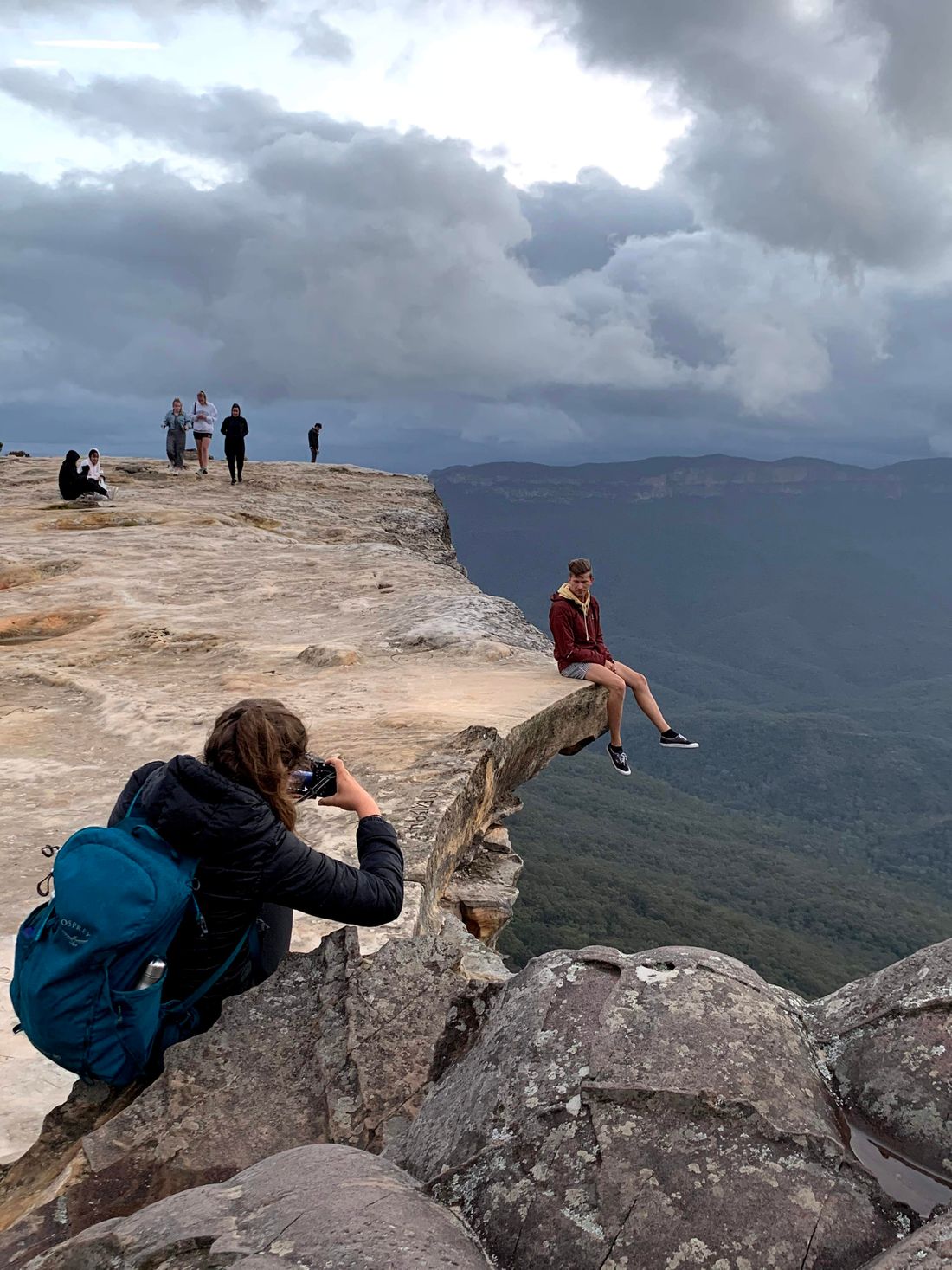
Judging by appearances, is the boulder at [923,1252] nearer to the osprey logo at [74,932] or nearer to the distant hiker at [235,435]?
the osprey logo at [74,932]

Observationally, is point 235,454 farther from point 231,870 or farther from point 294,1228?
point 294,1228

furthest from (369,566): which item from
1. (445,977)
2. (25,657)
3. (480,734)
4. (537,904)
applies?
(537,904)

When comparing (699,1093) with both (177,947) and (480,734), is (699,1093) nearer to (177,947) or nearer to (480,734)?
(177,947)

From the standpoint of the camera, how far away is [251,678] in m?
11.2

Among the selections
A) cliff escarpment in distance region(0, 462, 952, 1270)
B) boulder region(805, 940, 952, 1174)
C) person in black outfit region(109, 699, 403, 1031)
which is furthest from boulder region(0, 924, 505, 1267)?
boulder region(805, 940, 952, 1174)

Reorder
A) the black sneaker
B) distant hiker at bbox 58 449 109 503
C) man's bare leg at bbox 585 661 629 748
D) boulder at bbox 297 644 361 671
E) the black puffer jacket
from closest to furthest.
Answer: the black puffer jacket < man's bare leg at bbox 585 661 629 748 < boulder at bbox 297 644 361 671 < the black sneaker < distant hiker at bbox 58 449 109 503

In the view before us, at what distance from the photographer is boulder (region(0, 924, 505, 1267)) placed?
11.0 ft

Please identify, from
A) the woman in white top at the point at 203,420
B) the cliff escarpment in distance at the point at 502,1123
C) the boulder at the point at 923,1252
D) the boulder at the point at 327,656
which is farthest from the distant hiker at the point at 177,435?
the boulder at the point at 923,1252

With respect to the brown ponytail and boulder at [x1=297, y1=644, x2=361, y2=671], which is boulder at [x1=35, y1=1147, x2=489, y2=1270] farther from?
boulder at [x1=297, y1=644, x2=361, y2=671]

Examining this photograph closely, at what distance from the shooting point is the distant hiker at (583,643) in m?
11.3

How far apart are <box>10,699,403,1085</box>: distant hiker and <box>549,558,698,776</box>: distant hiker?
24.6 ft

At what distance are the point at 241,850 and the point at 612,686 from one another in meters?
8.19

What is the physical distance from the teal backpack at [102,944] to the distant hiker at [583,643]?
7.94 m

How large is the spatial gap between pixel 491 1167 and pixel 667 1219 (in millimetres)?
512
